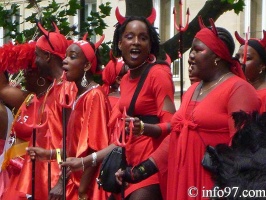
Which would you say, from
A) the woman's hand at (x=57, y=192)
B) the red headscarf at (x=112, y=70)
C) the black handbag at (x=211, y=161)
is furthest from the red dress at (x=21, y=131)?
the black handbag at (x=211, y=161)

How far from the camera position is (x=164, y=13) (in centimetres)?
2845

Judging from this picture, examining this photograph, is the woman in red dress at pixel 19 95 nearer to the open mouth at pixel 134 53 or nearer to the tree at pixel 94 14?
the open mouth at pixel 134 53

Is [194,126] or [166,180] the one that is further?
[166,180]

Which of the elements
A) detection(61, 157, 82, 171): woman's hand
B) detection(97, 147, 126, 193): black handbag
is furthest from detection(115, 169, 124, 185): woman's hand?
detection(61, 157, 82, 171): woman's hand

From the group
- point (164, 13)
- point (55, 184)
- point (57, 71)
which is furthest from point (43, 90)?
point (164, 13)

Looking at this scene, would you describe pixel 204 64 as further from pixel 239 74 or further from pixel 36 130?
pixel 36 130

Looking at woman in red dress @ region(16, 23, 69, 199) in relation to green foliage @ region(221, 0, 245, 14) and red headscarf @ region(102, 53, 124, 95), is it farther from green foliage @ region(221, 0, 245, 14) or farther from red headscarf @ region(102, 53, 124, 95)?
green foliage @ region(221, 0, 245, 14)

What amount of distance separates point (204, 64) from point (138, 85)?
0.63 m

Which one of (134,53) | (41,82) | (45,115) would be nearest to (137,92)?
(134,53)

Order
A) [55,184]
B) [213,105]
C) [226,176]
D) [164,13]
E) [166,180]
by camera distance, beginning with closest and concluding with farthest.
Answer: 1. [226,176]
2. [213,105]
3. [166,180]
4. [55,184]
5. [164,13]

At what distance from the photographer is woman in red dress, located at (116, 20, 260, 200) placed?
20.6ft

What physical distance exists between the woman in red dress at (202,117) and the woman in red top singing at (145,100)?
0.20m

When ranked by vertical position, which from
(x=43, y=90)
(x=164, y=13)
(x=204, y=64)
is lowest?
(x=164, y=13)

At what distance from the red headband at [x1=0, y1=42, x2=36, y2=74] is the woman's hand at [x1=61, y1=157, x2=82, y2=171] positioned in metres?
1.60
